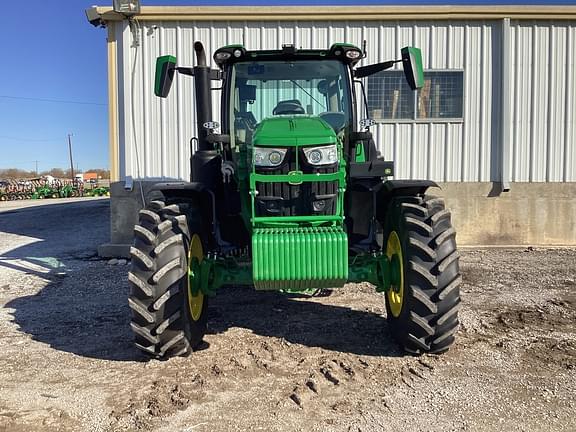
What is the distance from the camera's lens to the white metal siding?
1026 centimetres

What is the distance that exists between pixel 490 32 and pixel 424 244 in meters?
7.44

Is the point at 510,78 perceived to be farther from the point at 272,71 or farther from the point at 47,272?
the point at 47,272

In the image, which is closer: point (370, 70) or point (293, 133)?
point (293, 133)

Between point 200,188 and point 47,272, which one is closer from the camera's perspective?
point 200,188

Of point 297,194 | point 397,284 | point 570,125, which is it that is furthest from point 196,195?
point 570,125

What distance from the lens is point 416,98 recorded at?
34.3 ft

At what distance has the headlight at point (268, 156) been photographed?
4742mm

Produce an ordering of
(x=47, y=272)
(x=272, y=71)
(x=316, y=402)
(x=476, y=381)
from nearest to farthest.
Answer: (x=316, y=402), (x=476, y=381), (x=272, y=71), (x=47, y=272)

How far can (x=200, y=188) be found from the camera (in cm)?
523

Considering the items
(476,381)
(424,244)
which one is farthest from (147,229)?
(476,381)

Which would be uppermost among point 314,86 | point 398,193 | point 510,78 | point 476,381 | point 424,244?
point 510,78

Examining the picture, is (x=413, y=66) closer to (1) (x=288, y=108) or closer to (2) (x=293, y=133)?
(1) (x=288, y=108)

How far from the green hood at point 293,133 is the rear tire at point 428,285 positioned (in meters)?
1.06

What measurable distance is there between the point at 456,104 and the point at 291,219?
22.9 feet
